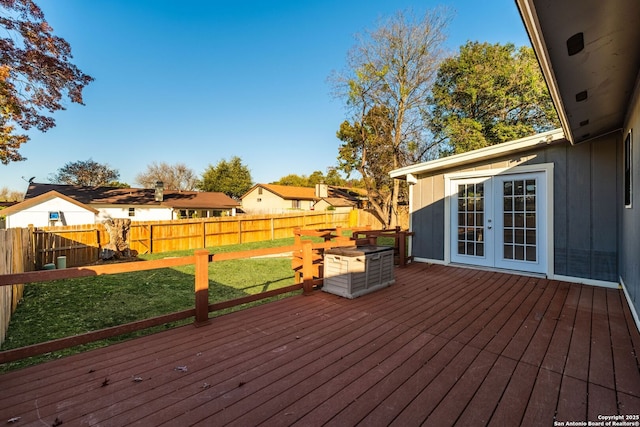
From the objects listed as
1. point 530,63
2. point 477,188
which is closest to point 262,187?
point 530,63

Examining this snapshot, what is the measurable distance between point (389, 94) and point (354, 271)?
14.9m

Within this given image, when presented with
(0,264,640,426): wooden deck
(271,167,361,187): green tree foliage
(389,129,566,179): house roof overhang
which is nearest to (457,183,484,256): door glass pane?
(389,129,566,179): house roof overhang

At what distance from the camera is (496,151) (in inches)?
210

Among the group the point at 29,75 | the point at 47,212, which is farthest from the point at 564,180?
the point at 47,212

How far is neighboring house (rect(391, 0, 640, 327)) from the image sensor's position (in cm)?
210

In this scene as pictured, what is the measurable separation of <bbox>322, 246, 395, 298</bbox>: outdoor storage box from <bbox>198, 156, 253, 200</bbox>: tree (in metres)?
31.7

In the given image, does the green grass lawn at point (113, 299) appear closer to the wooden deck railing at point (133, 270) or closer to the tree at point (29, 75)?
the wooden deck railing at point (133, 270)

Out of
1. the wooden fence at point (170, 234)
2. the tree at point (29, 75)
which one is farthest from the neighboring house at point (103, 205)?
Result: the tree at point (29, 75)

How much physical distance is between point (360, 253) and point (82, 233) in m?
10.4

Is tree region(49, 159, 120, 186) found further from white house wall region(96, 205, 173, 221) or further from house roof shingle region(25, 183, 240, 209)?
white house wall region(96, 205, 173, 221)

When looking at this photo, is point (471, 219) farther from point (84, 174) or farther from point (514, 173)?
point (84, 174)

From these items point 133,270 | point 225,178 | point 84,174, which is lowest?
point 133,270

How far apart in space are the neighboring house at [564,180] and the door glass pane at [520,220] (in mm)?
17

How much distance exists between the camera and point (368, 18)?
1493 cm
